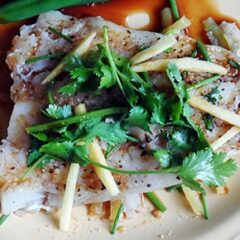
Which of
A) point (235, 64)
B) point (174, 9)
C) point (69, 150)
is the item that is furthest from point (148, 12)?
point (69, 150)

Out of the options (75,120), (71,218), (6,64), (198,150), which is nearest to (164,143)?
(198,150)

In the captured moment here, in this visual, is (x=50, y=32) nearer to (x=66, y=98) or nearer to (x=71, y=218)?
(x=66, y=98)

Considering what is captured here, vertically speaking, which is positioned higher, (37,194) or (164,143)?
(164,143)

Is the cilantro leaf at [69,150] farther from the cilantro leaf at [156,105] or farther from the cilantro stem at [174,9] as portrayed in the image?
the cilantro stem at [174,9]

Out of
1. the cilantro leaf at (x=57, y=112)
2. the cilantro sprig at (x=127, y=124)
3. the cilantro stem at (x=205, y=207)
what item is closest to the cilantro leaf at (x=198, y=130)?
the cilantro sprig at (x=127, y=124)

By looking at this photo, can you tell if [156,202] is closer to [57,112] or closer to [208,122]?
[208,122]

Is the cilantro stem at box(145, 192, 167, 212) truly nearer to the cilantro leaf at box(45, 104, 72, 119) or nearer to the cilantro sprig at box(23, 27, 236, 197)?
the cilantro sprig at box(23, 27, 236, 197)
